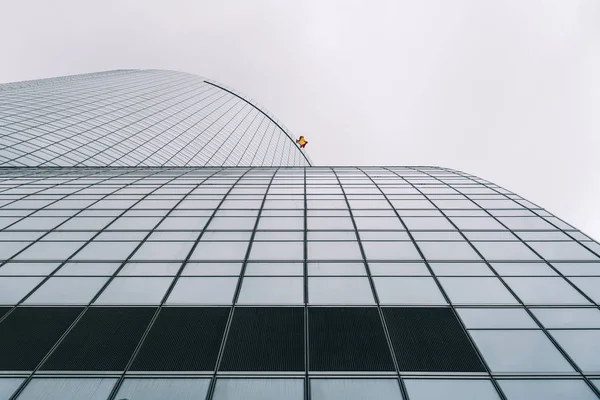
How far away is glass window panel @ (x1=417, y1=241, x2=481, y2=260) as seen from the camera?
57.0 feet

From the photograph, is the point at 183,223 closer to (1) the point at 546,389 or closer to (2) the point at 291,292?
(2) the point at 291,292

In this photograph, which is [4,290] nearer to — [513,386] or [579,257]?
[513,386]

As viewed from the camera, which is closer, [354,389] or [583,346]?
[354,389]

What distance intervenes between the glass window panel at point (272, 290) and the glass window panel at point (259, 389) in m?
3.53

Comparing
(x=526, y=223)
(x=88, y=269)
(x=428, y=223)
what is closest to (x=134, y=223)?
(x=88, y=269)

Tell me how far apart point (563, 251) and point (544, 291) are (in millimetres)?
3924

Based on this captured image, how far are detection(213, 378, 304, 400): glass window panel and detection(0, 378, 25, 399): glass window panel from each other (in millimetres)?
4854

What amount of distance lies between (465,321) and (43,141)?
143ft

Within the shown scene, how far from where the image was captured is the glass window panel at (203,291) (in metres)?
14.3

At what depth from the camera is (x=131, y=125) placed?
192 feet

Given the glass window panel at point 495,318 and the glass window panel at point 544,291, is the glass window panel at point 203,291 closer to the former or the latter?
the glass window panel at point 495,318

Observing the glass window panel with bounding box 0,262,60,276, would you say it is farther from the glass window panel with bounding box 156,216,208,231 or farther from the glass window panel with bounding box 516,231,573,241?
the glass window panel with bounding box 516,231,573,241

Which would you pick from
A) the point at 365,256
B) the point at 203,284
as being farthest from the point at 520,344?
the point at 203,284

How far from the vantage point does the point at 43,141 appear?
43250 mm
